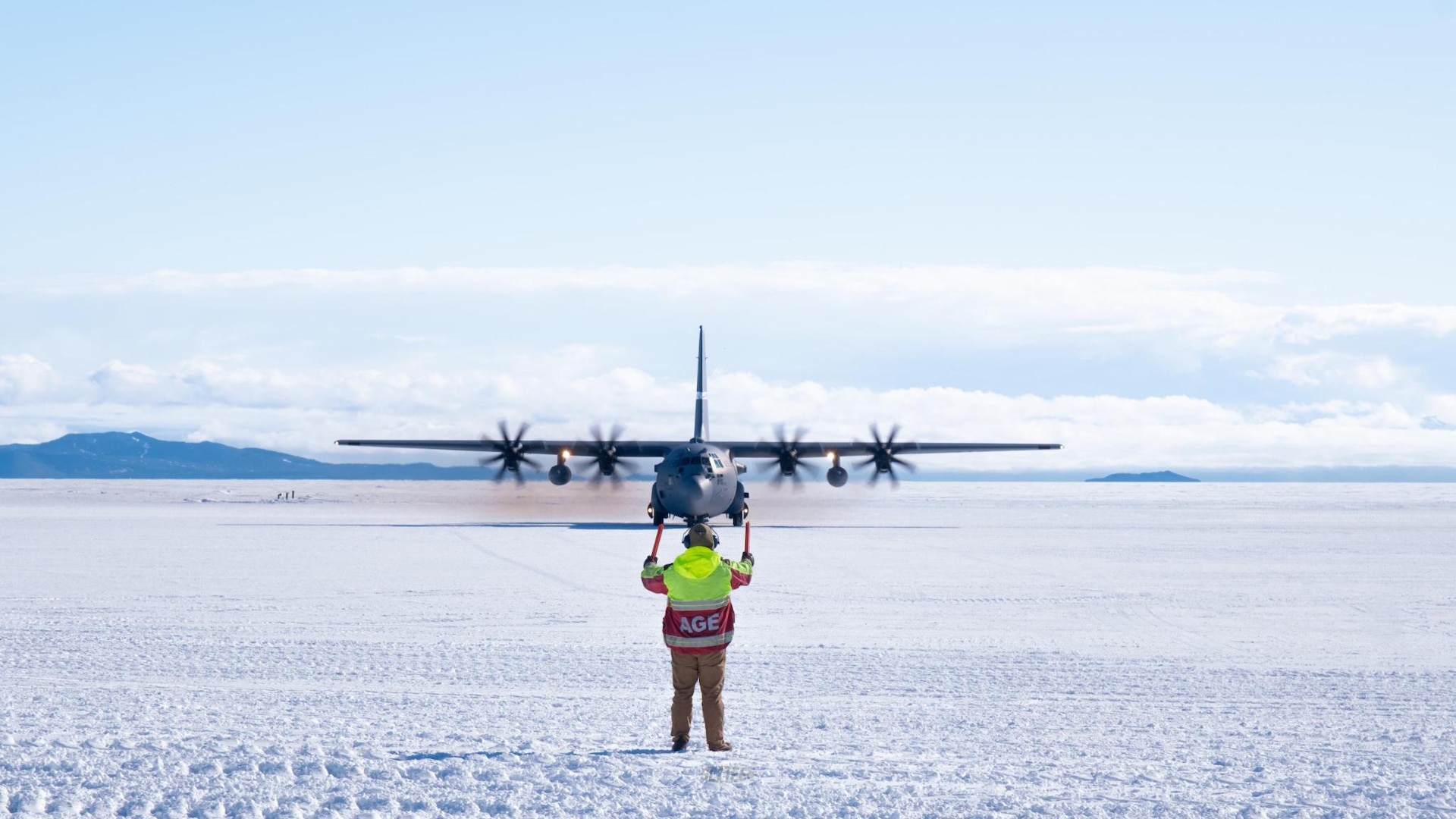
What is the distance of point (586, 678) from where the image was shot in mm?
12609

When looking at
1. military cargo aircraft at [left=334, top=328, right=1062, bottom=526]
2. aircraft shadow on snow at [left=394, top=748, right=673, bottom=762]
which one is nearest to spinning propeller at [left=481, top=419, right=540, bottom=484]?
Answer: military cargo aircraft at [left=334, top=328, right=1062, bottom=526]

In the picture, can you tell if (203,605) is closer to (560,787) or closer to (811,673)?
(811,673)

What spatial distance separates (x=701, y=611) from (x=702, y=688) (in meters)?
0.59

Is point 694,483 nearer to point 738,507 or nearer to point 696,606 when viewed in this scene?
point 738,507

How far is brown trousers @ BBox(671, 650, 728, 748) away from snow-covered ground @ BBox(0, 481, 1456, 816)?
24 centimetres

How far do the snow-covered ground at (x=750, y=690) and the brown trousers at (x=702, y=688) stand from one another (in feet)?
0.78

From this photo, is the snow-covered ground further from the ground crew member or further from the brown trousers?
the ground crew member

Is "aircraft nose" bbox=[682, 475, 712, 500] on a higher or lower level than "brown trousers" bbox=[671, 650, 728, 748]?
higher

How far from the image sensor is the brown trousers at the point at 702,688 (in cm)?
916

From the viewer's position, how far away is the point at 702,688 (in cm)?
916

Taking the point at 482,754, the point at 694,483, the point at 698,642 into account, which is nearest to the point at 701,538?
the point at 698,642

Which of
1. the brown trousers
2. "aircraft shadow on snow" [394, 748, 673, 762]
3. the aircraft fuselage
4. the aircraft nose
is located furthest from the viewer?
the aircraft fuselage

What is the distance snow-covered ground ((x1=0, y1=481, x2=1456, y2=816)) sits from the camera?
8.29 m

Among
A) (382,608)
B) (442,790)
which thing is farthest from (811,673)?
(382,608)
